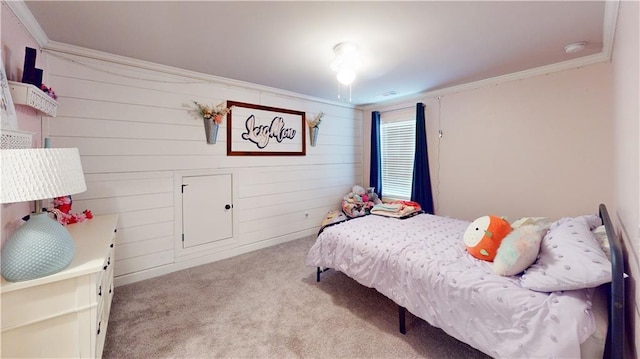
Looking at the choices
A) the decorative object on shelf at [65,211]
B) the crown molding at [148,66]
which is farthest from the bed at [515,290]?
the crown molding at [148,66]

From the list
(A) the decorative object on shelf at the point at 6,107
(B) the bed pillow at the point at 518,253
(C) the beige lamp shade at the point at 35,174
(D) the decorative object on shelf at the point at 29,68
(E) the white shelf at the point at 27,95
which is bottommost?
(B) the bed pillow at the point at 518,253

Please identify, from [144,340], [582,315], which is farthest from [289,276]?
[582,315]

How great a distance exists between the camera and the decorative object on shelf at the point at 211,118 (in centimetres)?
312

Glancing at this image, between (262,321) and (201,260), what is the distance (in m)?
1.51

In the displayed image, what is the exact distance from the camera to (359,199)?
14.7ft

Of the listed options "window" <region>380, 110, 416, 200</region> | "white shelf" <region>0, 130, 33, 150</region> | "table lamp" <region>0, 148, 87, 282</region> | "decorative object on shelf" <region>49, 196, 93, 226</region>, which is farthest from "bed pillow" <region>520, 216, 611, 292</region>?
"decorative object on shelf" <region>49, 196, 93, 226</region>

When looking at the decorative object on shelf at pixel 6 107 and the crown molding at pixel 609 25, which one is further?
the crown molding at pixel 609 25

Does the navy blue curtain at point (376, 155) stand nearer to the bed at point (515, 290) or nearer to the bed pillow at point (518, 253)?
the bed at point (515, 290)

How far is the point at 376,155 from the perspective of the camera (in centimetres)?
465

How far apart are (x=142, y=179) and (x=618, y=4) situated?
4.08 meters

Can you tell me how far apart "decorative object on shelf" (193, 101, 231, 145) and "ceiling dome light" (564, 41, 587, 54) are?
3.49 m

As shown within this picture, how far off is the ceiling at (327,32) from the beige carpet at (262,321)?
90.3 inches

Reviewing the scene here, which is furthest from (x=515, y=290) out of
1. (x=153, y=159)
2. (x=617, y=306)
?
(x=153, y=159)

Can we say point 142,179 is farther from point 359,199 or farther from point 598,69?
point 598,69
